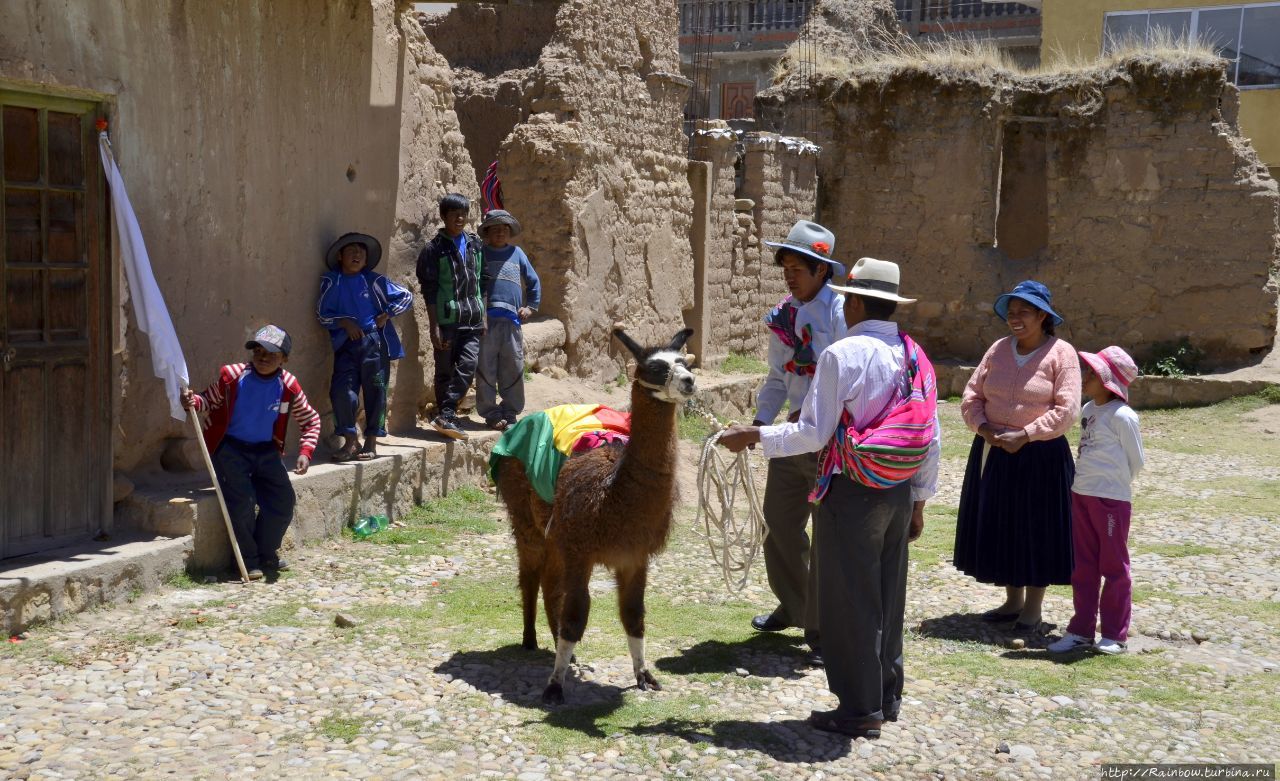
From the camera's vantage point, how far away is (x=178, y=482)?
7.16m

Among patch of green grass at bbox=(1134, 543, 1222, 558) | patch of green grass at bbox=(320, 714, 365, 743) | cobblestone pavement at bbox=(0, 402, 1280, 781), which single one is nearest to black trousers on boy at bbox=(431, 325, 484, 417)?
cobblestone pavement at bbox=(0, 402, 1280, 781)

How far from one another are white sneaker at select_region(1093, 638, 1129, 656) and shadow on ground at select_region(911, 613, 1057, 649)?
0.97 ft

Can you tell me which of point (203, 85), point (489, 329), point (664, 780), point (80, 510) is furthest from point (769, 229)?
point (664, 780)

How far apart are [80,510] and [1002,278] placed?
46.5ft

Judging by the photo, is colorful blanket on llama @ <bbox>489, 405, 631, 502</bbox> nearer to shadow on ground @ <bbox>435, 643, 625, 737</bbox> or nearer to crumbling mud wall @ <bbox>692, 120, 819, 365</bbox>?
shadow on ground @ <bbox>435, 643, 625, 737</bbox>

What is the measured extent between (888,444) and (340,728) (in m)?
2.41

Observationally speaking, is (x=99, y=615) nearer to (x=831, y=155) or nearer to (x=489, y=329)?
(x=489, y=329)

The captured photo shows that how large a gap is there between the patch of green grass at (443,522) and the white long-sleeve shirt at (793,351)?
2883 millimetres

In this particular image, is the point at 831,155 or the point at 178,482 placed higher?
the point at 831,155

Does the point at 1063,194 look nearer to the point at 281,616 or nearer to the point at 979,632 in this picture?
the point at 979,632

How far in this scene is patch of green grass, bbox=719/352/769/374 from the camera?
1527cm

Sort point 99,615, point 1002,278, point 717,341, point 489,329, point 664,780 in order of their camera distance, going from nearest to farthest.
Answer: point 664,780 < point 99,615 < point 489,329 < point 717,341 < point 1002,278

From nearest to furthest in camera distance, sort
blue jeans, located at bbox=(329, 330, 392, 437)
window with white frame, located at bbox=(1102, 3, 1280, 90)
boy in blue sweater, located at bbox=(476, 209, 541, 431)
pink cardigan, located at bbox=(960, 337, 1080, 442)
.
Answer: pink cardigan, located at bbox=(960, 337, 1080, 442) → blue jeans, located at bbox=(329, 330, 392, 437) → boy in blue sweater, located at bbox=(476, 209, 541, 431) → window with white frame, located at bbox=(1102, 3, 1280, 90)

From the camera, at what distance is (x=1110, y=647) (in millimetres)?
6180
